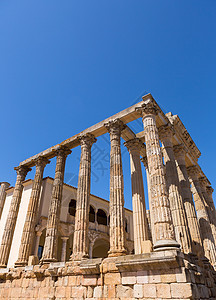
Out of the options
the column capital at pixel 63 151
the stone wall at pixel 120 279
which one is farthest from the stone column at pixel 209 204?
the column capital at pixel 63 151

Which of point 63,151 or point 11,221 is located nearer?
point 63,151

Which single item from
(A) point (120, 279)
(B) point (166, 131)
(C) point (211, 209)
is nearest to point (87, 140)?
(B) point (166, 131)

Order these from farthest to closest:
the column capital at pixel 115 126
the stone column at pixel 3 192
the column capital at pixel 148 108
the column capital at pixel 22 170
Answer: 1. the stone column at pixel 3 192
2. the column capital at pixel 22 170
3. the column capital at pixel 115 126
4. the column capital at pixel 148 108

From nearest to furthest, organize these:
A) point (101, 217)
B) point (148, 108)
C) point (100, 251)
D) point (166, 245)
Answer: point (166, 245), point (148, 108), point (101, 217), point (100, 251)

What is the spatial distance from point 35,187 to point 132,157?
7.70 meters

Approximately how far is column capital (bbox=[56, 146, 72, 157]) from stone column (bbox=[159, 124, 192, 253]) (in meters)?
7.09

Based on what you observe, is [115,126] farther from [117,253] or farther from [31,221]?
[31,221]

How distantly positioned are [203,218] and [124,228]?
7833mm

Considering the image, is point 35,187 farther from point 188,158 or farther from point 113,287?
point 188,158

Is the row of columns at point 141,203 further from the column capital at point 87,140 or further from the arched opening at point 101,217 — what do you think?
the arched opening at point 101,217

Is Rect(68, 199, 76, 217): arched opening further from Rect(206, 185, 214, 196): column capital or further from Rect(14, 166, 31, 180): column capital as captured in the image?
Rect(206, 185, 214, 196): column capital

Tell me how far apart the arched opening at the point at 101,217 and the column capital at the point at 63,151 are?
9963mm

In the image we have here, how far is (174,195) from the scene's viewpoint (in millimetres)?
12516

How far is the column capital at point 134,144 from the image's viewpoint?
16.0 m
